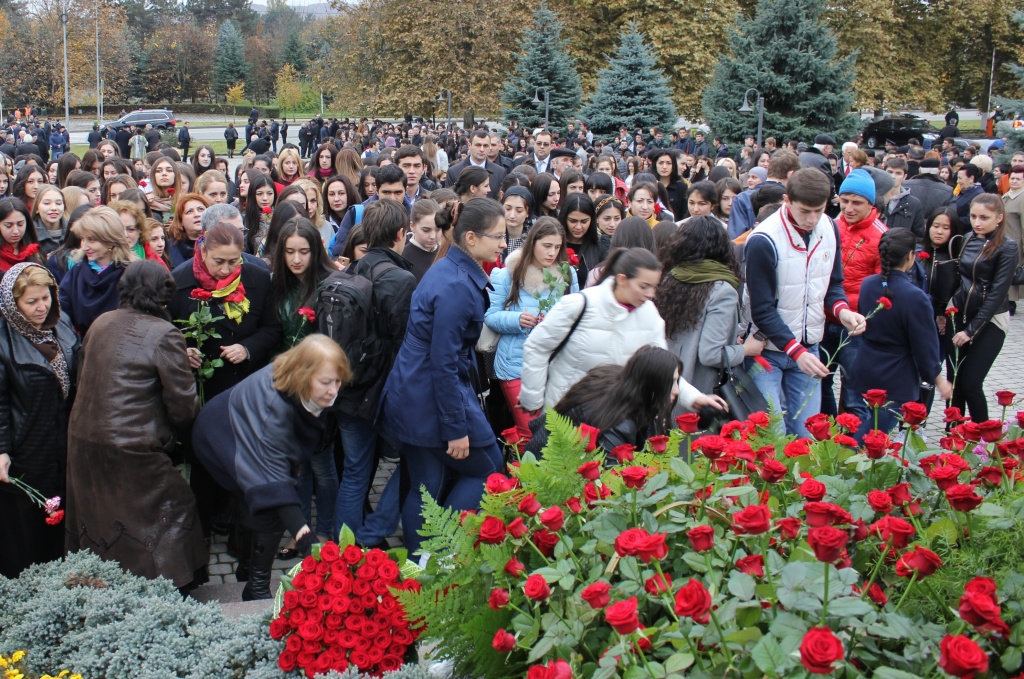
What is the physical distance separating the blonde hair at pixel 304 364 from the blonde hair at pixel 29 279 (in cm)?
131

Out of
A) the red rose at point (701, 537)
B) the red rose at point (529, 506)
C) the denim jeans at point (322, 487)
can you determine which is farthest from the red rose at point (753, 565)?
the denim jeans at point (322, 487)

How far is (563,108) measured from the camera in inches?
1169

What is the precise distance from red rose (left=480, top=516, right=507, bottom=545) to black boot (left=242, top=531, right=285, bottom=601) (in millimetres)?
2266

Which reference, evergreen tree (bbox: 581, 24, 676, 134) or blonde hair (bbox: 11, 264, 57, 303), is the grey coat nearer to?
blonde hair (bbox: 11, 264, 57, 303)

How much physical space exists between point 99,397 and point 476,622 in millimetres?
2653

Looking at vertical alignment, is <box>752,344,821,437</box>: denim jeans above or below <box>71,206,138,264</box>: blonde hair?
below

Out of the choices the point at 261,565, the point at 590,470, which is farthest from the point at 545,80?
the point at 590,470

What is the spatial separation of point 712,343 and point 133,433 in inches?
118

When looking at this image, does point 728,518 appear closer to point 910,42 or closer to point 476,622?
point 476,622

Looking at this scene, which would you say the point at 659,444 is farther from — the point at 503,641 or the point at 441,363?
the point at 441,363

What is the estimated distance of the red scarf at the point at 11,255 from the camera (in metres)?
6.12

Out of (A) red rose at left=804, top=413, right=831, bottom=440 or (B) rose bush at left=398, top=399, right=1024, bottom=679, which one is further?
(A) red rose at left=804, top=413, right=831, bottom=440

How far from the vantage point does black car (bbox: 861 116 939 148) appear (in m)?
30.6

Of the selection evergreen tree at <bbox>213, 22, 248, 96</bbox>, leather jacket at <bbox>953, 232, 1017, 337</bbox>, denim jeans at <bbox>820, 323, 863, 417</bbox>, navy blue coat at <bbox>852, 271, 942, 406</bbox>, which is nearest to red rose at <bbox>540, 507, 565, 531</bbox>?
navy blue coat at <bbox>852, 271, 942, 406</bbox>
